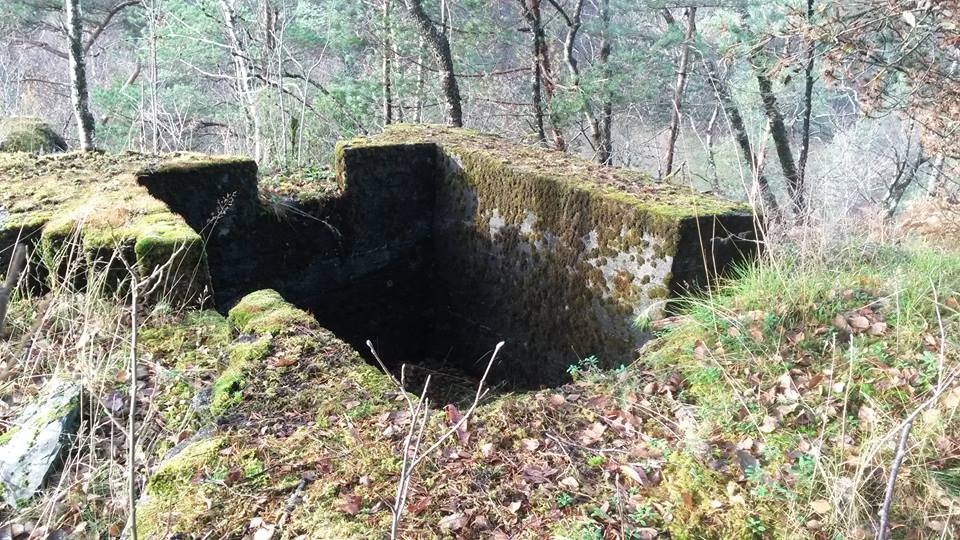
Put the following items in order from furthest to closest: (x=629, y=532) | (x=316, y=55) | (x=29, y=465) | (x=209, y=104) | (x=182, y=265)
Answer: (x=316, y=55) < (x=209, y=104) < (x=182, y=265) < (x=29, y=465) < (x=629, y=532)

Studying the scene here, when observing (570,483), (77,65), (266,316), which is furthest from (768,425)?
(77,65)

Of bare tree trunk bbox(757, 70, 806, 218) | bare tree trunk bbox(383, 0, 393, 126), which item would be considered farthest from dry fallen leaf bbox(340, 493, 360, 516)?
bare tree trunk bbox(757, 70, 806, 218)

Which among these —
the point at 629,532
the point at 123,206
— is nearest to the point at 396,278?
the point at 123,206

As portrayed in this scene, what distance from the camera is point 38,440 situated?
92.9 inches

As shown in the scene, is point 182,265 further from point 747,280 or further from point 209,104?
point 209,104

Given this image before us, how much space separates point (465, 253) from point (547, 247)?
1.05 metres

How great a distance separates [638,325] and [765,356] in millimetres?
905

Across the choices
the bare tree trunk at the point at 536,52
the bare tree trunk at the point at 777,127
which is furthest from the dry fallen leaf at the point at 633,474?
the bare tree trunk at the point at 777,127

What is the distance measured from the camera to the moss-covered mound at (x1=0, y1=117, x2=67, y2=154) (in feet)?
18.8

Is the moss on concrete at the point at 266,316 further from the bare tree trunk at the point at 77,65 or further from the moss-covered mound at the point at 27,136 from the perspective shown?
the bare tree trunk at the point at 77,65

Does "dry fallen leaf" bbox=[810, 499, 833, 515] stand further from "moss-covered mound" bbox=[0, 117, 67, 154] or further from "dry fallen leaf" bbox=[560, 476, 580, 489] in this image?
"moss-covered mound" bbox=[0, 117, 67, 154]

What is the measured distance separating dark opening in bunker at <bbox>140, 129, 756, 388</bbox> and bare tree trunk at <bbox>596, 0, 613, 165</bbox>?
3929mm

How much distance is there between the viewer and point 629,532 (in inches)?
81.0

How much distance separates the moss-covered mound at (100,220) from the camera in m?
3.25
